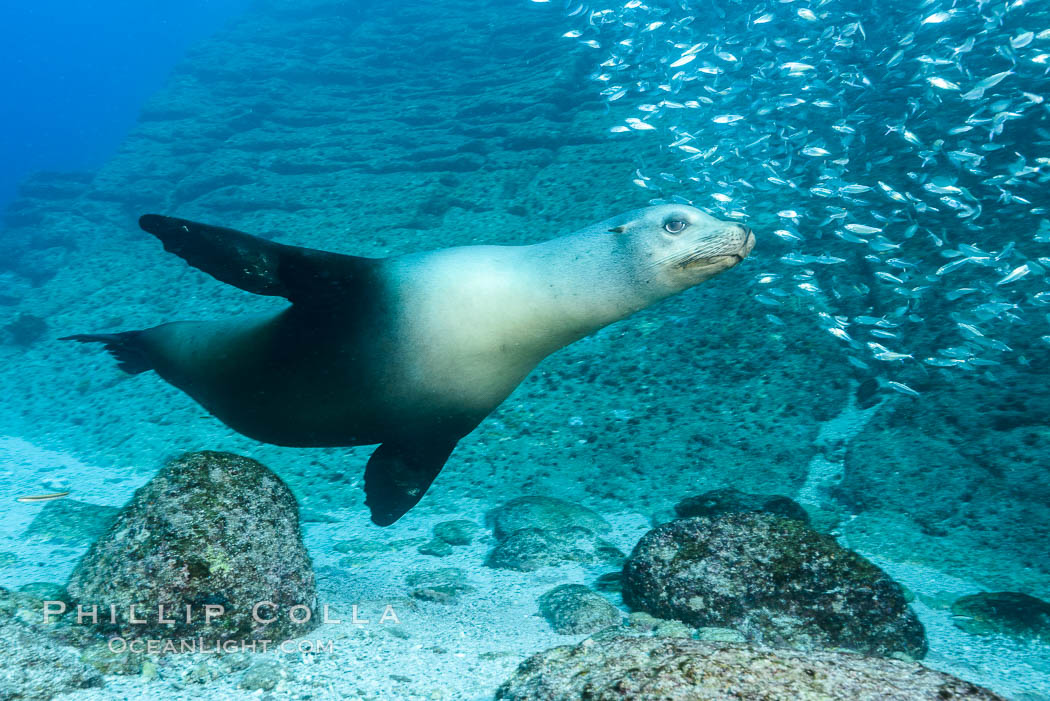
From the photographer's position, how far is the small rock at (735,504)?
12.6ft

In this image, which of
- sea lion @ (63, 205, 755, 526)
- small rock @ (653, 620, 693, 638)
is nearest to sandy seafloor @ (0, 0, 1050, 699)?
small rock @ (653, 620, 693, 638)

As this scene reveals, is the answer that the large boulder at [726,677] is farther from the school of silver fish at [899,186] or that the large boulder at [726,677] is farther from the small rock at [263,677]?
the school of silver fish at [899,186]

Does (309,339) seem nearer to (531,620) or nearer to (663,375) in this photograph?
(531,620)

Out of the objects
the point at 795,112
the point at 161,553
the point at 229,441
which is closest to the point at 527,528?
the point at 161,553

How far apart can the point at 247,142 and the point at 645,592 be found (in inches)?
693

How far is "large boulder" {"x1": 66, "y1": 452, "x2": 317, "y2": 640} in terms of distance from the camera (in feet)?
6.40

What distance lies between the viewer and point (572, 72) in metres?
16.1

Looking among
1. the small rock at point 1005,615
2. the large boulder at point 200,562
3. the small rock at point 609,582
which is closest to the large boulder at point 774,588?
the small rock at point 609,582

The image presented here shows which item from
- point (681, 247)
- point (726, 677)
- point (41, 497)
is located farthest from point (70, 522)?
point (726, 677)

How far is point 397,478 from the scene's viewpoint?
Answer: 3145mm

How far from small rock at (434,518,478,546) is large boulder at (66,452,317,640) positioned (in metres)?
1.86

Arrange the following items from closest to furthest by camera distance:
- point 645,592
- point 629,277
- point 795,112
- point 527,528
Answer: point 629,277 → point 645,592 → point 527,528 → point 795,112

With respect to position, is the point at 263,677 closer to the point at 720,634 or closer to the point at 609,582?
the point at 720,634

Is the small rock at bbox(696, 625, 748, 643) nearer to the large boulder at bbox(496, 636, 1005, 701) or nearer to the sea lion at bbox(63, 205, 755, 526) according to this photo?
the large boulder at bbox(496, 636, 1005, 701)
